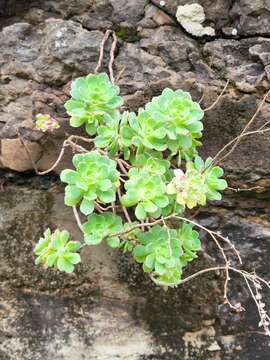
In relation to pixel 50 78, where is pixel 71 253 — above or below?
below

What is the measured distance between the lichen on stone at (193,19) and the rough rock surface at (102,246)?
0.05 ft

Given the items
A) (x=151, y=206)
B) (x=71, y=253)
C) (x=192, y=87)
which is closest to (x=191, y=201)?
(x=151, y=206)

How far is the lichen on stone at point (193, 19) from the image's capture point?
153 cm

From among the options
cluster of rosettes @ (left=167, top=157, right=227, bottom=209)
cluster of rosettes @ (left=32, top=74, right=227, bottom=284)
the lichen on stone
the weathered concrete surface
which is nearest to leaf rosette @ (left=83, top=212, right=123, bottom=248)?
cluster of rosettes @ (left=32, top=74, right=227, bottom=284)

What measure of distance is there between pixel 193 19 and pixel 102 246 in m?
0.64

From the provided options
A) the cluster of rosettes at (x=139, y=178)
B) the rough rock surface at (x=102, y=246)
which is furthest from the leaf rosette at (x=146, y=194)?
the rough rock surface at (x=102, y=246)

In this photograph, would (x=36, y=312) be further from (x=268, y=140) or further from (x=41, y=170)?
(x=268, y=140)

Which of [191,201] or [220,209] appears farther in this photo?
[220,209]

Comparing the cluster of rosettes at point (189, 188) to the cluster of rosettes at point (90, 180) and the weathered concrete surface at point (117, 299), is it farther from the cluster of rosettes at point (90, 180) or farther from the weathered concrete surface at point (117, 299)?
the weathered concrete surface at point (117, 299)

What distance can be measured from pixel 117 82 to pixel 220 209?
0.43 meters

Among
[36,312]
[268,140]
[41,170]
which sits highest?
[268,140]

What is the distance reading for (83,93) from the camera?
1293mm

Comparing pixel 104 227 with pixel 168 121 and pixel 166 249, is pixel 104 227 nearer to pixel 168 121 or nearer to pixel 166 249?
pixel 166 249

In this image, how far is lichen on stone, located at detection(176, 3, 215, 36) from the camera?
1.53 m
